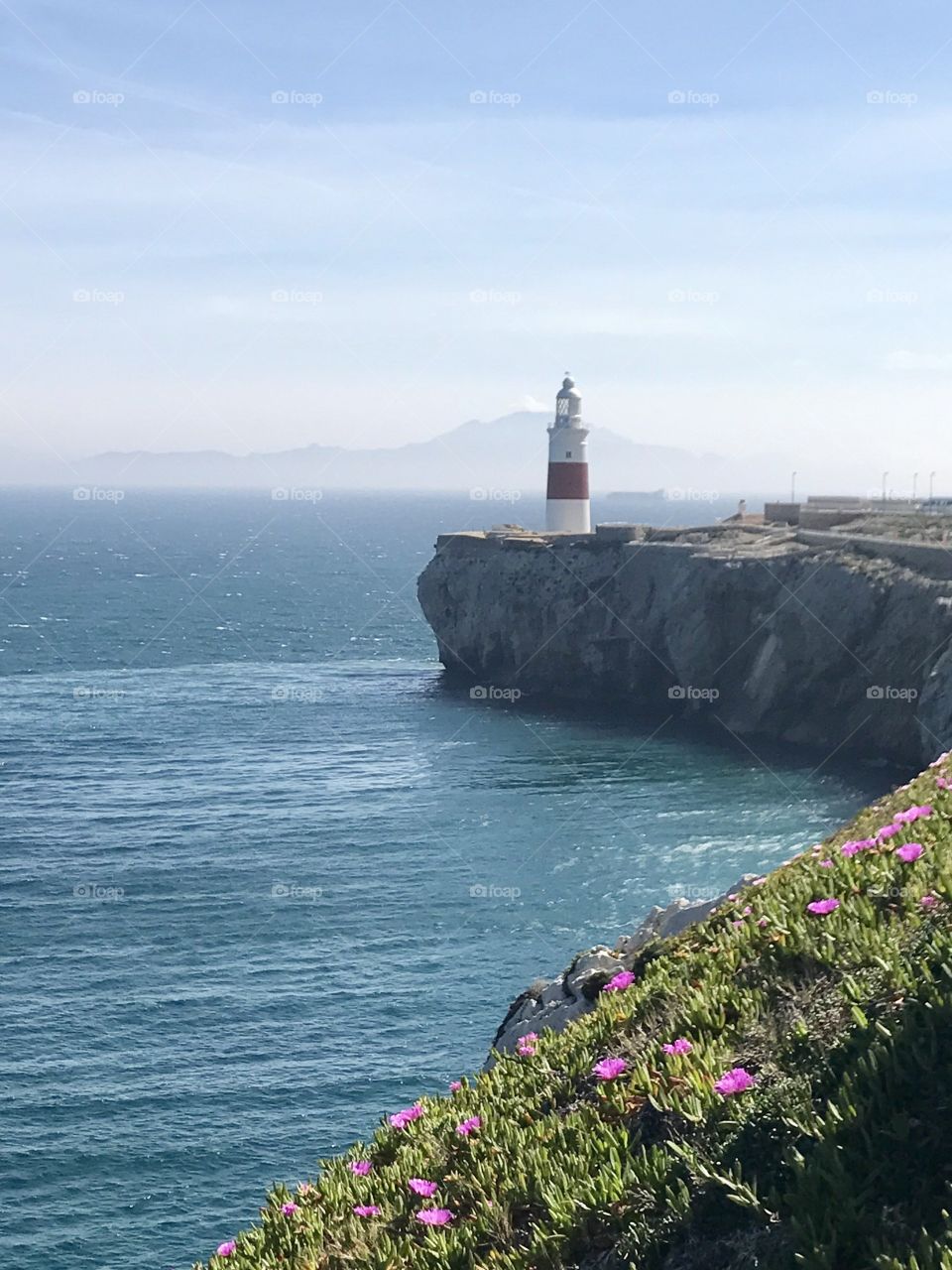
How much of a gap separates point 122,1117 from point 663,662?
53.2 meters

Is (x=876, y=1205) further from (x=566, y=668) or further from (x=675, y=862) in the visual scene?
(x=566, y=668)

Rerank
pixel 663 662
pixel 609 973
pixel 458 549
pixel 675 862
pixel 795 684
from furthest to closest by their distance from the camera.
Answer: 1. pixel 458 549
2. pixel 663 662
3. pixel 795 684
4. pixel 675 862
5. pixel 609 973

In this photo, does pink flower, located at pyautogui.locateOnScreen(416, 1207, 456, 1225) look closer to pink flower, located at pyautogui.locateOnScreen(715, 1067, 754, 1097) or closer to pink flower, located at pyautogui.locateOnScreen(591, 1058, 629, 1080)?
pink flower, located at pyautogui.locateOnScreen(591, 1058, 629, 1080)

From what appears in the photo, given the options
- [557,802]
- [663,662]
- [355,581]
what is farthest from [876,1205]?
[355,581]

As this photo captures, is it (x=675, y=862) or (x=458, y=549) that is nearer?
(x=675, y=862)

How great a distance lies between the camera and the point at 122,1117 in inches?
1156

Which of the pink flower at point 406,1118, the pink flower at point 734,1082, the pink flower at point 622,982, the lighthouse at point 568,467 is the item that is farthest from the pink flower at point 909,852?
the lighthouse at point 568,467

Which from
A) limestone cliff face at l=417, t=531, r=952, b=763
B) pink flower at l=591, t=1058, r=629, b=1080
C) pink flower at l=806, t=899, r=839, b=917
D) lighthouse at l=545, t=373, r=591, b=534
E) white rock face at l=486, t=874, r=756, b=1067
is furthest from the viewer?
lighthouse at l=545, t=373, r=591, b=534

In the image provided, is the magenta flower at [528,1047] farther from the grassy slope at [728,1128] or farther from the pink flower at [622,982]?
the pink flower at [622,982]

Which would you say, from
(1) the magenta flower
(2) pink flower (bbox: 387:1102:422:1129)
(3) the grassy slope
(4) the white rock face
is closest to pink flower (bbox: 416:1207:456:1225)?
(3) the grassy slope

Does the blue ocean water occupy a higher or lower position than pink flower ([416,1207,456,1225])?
lower

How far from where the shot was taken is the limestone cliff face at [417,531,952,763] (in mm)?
64438

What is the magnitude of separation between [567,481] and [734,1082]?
305ft

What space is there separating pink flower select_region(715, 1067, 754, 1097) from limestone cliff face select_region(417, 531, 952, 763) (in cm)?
4938
